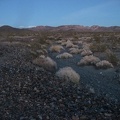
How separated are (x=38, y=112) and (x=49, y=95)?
201cm

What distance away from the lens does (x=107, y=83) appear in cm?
1547

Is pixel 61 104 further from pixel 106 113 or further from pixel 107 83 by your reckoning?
pixel 107 83

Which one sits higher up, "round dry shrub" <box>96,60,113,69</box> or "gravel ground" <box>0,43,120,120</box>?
"gravel ground" <box>0,43,120,120</box>

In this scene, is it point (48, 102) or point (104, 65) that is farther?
point (104, 65)

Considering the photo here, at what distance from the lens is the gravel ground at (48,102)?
8039 mm

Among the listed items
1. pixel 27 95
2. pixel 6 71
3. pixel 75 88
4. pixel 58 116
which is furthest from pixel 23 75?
pixel 58 116

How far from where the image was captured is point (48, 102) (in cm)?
938

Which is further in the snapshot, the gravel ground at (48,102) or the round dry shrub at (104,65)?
the round dry shrub at (104,65)

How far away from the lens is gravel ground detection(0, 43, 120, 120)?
8.04m

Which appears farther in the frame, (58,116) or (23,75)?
(23,75)

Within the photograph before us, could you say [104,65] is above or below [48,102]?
below

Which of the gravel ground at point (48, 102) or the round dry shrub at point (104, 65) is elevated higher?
the gravel ground at point (48, 102)

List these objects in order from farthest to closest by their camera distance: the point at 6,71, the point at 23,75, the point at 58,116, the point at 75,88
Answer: the point at 6,71 < the point at 23,75 < the point at 75,88 < the point at 58,116

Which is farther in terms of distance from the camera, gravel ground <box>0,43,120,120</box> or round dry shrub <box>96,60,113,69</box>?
round dry shrub <box>96,60,113,69</box>
